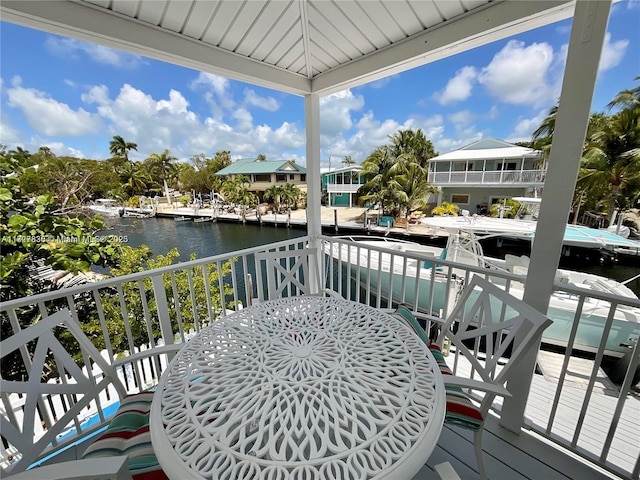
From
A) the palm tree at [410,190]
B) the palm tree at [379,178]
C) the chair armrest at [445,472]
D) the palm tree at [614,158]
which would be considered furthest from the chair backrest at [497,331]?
the palm tree at [379,178]

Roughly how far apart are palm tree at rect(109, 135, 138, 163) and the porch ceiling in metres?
29.3

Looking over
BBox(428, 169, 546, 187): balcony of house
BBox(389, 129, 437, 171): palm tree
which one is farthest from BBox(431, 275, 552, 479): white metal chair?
BBox(389, 129, 437, 171): palm tree

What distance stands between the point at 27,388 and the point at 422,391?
65.8 inches

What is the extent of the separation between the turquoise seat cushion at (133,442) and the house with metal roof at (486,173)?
47.5 ft

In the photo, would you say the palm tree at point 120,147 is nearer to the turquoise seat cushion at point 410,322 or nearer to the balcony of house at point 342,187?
the balcony of house at point 342,187

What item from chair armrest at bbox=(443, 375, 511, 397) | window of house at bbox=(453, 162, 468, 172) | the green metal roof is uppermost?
the green metal roof

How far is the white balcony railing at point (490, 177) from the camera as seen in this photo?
12.5 meters

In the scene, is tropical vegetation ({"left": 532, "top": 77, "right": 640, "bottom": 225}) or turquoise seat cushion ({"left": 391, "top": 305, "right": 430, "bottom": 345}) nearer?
turquoise seat cushion ({"left": 391, "top": 305, "right": 430, "bottom": 345})

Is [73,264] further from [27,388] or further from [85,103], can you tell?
[85,103]

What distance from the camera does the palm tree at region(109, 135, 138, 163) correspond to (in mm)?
25156

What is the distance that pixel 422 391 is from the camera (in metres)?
1.00

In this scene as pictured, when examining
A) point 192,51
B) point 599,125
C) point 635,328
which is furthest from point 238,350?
point 599,125

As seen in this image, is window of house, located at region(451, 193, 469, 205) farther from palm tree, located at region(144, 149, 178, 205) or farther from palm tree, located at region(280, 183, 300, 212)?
palm tree, located at region(144, 149, 178, 205)

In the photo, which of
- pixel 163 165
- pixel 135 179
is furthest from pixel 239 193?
pixel 163 165
